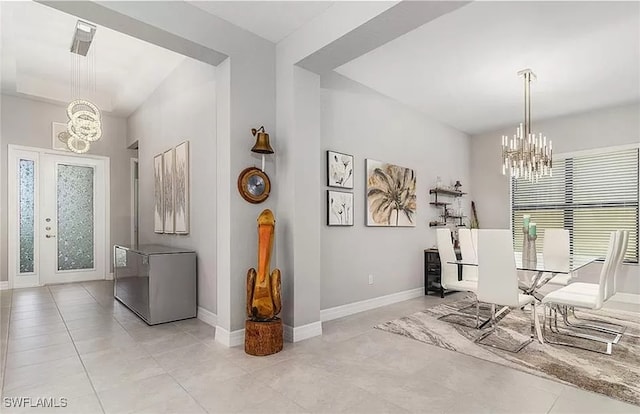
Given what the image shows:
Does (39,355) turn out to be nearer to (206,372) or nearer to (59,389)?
(59,389)

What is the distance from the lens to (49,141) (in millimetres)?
6016

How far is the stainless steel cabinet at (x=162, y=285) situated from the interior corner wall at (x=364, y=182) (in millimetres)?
1499

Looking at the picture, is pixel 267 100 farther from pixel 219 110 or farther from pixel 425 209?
pixel 425 209

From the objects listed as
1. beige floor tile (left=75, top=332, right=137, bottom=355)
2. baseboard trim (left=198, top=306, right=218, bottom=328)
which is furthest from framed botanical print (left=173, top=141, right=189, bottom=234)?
beige floor tile (left=75, top=332, right=137, bottom=355)

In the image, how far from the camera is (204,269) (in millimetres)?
3955

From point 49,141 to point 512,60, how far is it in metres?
7.02

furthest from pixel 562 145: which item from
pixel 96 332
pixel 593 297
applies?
pixel 96 332

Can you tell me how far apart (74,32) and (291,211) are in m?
3.11

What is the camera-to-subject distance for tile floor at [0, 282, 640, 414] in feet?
6.93

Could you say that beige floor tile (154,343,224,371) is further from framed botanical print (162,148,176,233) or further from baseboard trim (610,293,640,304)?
baseboard trim (610,293,640,304)

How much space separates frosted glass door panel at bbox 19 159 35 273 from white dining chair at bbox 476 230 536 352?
6.69 m

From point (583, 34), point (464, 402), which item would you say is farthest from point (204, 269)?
point (583, 34)

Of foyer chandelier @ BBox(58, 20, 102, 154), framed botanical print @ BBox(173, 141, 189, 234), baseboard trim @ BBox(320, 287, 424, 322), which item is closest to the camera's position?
foyer chandelier @ BBox(58, 20, 102, 154)

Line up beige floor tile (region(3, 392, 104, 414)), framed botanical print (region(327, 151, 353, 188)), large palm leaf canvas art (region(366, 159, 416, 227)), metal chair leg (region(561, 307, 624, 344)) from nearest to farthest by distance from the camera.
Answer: beige floor tile (region(3, 392, 104, 414)) < metal chair leg (region(561, 307, 624, 344)) < framed botanical print (region(327, 151, 353, 188)) < large palm leaf canvas art (region(366, 159, 416, 227))
